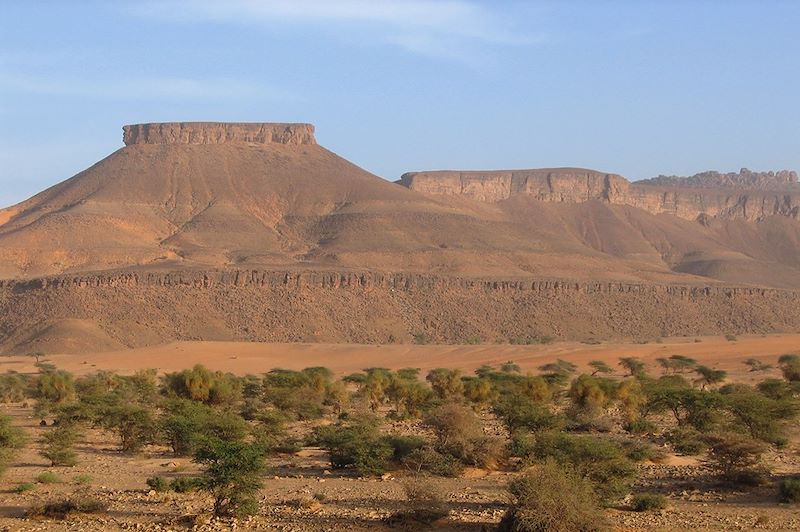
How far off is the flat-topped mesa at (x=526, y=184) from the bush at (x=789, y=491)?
142m

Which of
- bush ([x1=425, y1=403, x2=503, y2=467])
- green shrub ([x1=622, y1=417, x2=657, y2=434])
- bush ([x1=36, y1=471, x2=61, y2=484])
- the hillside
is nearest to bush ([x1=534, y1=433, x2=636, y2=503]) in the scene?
bush ([x1=425, y1=403, x2=503, y2=467])

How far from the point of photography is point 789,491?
964 inches

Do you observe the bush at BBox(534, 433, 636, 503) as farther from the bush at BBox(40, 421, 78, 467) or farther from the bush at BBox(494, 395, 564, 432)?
the bush at BBox(40, 421, 78, 467)

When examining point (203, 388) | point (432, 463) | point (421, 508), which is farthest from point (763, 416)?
point (203, 388)

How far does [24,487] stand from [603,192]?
6169 inches

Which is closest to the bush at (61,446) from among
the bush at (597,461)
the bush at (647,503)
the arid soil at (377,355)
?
the bush at (597,461)

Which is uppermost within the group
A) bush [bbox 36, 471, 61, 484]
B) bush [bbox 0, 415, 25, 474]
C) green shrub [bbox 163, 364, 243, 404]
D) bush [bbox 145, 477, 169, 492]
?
bush [bbox 0, 415, 25, 474]

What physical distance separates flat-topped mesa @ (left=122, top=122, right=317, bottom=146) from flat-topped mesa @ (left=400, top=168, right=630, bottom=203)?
17.7m

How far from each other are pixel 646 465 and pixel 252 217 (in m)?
109

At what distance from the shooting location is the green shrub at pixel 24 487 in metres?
25.8

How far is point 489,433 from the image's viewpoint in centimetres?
3566

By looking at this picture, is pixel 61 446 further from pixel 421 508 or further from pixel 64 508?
pixel 421 508

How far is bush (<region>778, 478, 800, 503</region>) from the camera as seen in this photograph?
79.8 ft

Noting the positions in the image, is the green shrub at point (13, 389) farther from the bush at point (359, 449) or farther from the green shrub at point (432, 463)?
the green shrub at point (432, 463)
